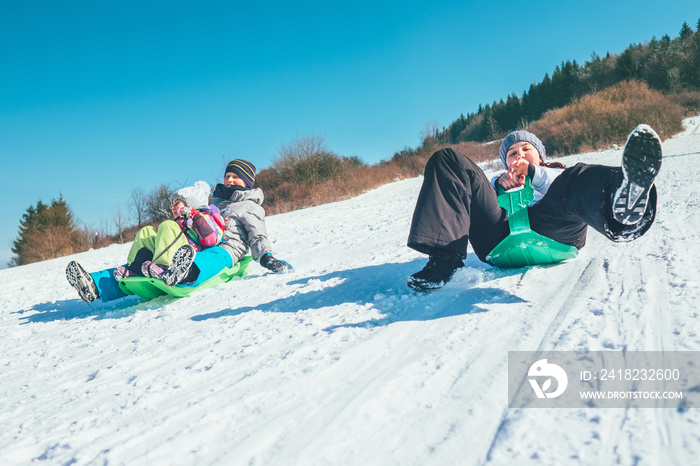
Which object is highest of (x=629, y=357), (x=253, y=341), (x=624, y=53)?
(x=624, y=53)

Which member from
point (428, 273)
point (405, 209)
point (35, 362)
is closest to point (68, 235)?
point (405, 209)

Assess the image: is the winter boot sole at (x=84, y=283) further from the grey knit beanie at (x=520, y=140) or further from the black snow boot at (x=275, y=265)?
the grey knit beanie at (x=520, y=140)

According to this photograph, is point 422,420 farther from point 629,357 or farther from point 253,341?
point 253,341

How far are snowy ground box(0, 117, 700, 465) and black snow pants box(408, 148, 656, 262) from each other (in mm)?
220

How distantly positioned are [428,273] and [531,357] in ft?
2.26

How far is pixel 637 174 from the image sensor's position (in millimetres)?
1084

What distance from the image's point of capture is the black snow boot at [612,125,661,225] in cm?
106

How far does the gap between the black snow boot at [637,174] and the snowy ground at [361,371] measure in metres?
0.34

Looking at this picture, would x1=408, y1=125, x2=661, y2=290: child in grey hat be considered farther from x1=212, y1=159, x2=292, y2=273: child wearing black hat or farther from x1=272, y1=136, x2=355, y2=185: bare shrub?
x1=272, y1=136, x2=355, y2=185: bare shrub

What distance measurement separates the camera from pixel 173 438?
874 millimetres

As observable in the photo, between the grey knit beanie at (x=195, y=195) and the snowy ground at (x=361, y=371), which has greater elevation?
the grey knit beanie at (x=195, y=195)

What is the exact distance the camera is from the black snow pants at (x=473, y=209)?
1410 millimetres

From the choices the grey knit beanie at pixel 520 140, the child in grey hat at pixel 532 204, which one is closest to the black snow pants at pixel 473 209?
the child in grey hat at pixel 532 204

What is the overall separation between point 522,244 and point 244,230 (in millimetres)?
2085
